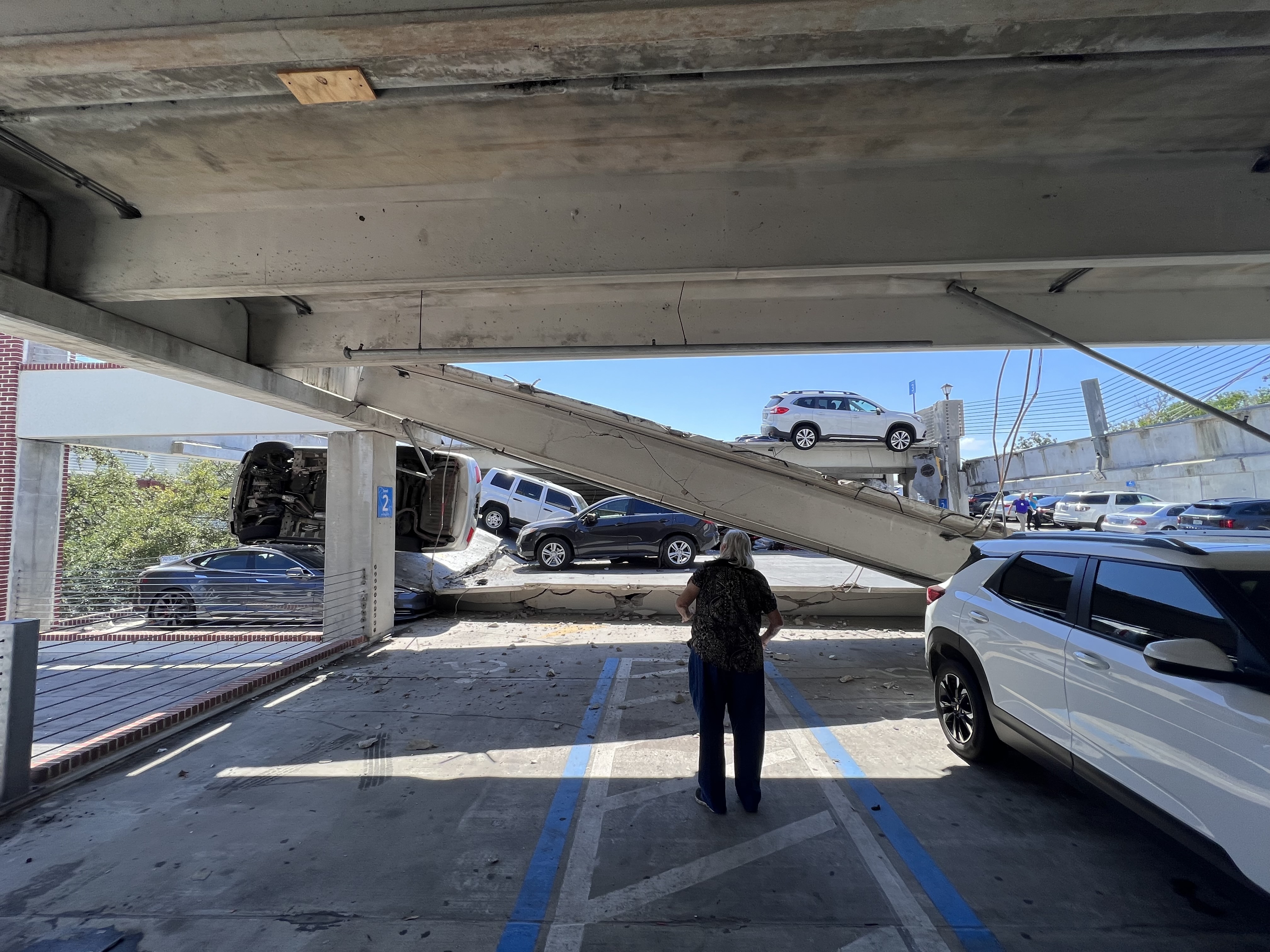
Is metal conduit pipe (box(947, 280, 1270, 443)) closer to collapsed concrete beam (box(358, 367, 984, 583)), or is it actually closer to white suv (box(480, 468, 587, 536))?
collapsed concrete beam (box(358, 367, 984, 583))

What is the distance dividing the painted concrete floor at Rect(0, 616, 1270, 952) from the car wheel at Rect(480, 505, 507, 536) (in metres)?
13.2

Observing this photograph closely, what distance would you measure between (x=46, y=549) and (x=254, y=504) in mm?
4078

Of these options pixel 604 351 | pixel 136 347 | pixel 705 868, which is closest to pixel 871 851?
pixel 705 868

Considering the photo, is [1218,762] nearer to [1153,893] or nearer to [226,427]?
[1153,893]

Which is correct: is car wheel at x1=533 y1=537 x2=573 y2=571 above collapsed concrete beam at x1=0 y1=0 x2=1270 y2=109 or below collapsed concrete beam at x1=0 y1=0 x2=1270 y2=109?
below

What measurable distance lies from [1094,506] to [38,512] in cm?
3337

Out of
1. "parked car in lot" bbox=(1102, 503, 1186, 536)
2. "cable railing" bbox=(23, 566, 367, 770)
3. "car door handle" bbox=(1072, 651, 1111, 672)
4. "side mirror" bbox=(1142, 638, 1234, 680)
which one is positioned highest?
"parked car in lot" bbox=(1102, 503, 1186, 536)

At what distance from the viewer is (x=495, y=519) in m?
18.6

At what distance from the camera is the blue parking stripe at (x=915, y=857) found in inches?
103

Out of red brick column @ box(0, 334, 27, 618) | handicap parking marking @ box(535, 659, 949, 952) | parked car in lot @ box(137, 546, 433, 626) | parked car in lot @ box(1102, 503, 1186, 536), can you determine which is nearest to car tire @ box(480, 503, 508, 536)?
parked car in lot @ box(137, 546, 433, 626)

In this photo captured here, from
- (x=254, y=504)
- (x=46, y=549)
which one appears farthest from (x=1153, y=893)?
(x=46, y=549)

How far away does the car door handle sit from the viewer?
2.98 metres

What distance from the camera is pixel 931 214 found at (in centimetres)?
373

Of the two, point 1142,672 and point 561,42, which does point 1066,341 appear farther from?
point 561,42
